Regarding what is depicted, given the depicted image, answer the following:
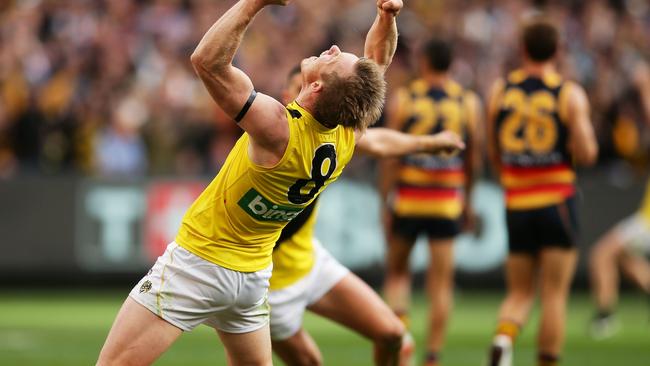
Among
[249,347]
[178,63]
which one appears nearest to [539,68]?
[249,347]

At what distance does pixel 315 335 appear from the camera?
13.5 metres

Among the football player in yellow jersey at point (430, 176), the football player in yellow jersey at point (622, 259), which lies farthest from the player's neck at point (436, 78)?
the football player in yellow jersey at point (622, 259)

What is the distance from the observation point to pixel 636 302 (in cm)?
1739

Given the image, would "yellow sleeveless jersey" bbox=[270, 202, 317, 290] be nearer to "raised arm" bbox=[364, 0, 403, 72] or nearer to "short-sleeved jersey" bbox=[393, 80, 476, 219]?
"raised arm" bbox=[364, 0, 403, 72]

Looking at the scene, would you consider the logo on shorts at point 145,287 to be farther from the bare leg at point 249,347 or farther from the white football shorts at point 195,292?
A: the bare leg at point 249,347

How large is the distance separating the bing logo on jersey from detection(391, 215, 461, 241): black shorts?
4.98 meters

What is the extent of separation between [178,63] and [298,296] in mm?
12337

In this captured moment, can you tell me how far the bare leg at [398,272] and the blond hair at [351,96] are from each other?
17.0 feet

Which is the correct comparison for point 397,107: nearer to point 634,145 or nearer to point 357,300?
point 357,300

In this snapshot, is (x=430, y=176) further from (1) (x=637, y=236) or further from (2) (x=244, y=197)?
(2) (x=244, y=197)

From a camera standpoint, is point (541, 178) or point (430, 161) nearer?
point (541, 178)

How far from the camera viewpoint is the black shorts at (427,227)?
11312mm

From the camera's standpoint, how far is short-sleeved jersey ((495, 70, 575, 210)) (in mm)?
9734

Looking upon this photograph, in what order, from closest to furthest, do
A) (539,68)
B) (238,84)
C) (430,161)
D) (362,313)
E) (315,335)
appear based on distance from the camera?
1. (238,84)
2. (362,313)
3. (539,68)
4. (430,161)
5. (315,335)
